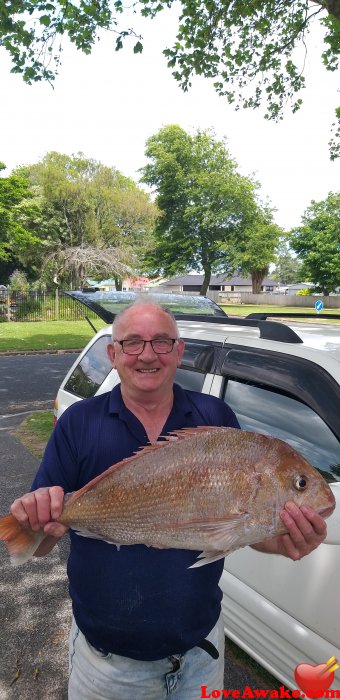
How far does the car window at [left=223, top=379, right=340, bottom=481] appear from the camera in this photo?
2.18 m

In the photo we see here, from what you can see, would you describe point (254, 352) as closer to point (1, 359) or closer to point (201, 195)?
point (1, 359)

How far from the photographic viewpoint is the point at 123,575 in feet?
5.21

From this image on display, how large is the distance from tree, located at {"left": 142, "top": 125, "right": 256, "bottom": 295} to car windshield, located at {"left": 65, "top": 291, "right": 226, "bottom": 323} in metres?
42.6

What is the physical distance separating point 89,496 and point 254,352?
1.38 m

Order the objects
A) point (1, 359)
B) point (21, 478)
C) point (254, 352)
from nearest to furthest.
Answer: point (254, 352) → point (21, 478) → point (1, 359)

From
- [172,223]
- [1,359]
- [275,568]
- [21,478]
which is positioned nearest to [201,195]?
[172,223]

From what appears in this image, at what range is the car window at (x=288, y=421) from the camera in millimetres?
2176

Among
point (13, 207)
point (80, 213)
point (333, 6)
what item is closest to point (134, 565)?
point (333, 6)

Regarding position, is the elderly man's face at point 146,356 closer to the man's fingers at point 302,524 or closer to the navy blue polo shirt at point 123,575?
the navy blue polo shirt at point 123,575

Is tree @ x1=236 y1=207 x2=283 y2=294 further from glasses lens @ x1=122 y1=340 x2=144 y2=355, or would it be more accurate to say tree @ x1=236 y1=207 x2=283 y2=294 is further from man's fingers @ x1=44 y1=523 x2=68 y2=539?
man's fingers @ x1=44 y1=523 x2=68 y2=539

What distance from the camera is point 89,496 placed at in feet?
4.83

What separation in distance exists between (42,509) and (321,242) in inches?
2092

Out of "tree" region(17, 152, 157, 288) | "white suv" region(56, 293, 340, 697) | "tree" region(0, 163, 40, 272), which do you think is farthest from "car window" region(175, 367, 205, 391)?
"tree" region(17, 152, 157, 288)

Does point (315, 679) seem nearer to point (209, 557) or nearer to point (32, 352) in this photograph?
point (209, 557)
